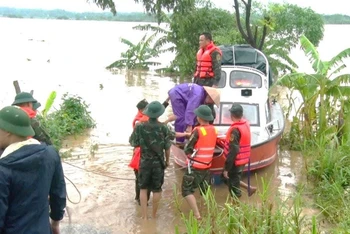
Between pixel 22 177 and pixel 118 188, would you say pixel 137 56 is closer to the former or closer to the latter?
pixel 118 188

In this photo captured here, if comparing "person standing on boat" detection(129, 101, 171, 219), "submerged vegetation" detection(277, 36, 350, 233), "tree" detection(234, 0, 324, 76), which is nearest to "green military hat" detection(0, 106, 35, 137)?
"person standing on boat" detection(129, 101, 171, 219)

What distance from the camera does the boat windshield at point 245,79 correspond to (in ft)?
34.1

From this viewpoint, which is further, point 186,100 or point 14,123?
point 186,100

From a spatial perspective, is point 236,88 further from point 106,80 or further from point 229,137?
point 106,80

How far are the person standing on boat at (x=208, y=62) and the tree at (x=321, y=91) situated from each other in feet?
4.67

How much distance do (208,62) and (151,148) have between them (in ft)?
10.9

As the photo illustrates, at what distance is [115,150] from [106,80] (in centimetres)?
1317

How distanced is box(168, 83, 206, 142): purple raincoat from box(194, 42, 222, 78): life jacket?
1.62 metres

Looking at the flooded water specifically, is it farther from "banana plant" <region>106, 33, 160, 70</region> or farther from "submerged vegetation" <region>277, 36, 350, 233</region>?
"banana plant" <region>106, 33, 160, 70</region>

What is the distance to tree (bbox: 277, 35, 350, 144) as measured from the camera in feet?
32.0

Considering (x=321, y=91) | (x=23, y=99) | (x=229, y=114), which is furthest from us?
(x=321, y=91)

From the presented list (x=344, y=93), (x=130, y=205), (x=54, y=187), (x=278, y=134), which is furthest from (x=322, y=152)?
(x=54, y=187)

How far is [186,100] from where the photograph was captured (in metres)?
7.77

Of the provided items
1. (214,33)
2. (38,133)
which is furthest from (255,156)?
(214,33)
